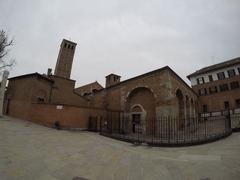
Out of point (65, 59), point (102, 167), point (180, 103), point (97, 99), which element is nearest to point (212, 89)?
point (180, 103)

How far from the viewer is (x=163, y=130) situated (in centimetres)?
1273

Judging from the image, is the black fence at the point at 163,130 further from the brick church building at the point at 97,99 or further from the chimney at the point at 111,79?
the chimney at the point at 111,79

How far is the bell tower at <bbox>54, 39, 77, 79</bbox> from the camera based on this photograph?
24.0 metres

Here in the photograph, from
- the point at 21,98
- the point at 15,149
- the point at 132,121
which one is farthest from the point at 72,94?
the point at 15,149

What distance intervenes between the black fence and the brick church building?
586 mm

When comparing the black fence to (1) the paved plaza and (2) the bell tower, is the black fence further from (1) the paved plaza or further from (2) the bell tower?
(2) the bell tower

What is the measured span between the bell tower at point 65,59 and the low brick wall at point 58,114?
942 cm

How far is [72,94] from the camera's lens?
2252 centimetres

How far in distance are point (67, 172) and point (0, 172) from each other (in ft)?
5.45

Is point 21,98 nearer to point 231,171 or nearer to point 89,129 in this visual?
point 89,129

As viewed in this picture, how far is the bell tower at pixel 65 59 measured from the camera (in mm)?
23975

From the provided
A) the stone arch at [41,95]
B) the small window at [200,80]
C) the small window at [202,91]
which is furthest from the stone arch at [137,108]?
the small window at [200,80]

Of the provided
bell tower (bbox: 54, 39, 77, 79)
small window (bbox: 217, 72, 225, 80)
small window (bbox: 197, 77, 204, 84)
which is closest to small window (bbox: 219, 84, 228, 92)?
small window (bbox: 217, 72, 225, 80)

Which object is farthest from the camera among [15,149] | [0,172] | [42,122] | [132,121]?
[132,121]
